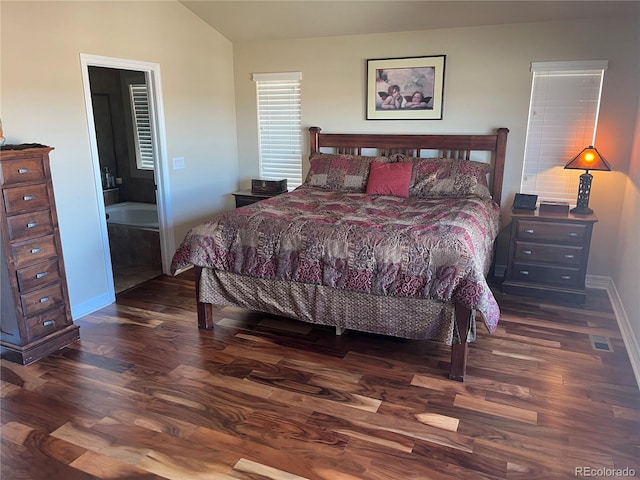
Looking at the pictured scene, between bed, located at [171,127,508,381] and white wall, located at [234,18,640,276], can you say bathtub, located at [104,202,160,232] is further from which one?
bed, located at [171,127,508,381]

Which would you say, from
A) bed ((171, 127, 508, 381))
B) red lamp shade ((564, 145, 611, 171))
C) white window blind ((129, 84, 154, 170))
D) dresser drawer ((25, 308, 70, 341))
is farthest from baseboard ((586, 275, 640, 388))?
white window blind ((129, 84, 154, 170))

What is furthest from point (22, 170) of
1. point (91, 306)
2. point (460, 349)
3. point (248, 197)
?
point (460, 349)

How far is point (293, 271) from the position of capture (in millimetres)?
3129

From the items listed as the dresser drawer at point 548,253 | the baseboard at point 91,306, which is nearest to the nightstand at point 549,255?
the dresser drawer at point 548,253

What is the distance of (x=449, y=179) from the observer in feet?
14.0

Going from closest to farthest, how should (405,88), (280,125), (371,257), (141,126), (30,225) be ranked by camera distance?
(371,257), (30,225), (405,88), (280,125), (141,126)

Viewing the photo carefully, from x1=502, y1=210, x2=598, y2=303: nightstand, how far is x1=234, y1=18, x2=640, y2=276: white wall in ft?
1.67

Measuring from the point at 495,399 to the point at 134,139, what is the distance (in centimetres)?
523

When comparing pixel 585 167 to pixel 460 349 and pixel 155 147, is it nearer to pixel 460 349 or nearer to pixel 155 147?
pixel 460 349

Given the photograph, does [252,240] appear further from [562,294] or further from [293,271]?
[562,294]

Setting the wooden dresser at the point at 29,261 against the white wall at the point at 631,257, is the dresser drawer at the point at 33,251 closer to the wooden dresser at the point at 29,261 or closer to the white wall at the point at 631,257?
the wooden dresser at the point at 29,261

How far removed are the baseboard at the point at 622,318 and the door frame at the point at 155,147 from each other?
396 cm

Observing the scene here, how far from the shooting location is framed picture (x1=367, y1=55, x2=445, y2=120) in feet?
15.0

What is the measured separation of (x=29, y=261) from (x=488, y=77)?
4.05 m
